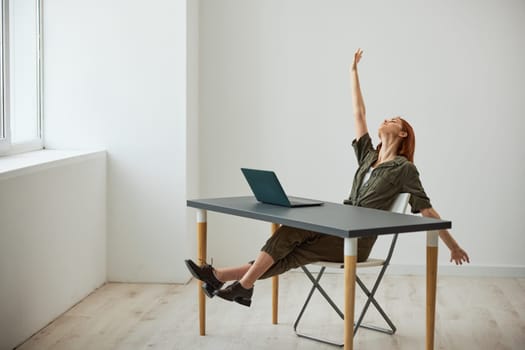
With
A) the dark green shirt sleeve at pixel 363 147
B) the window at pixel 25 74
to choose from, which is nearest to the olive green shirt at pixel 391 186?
the dark green shirt sleeve at pixel 363 147

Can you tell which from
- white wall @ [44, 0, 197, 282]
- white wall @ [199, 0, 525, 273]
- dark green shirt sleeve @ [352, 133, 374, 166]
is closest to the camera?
dark green shirt sleeve @ [352, 133, 374, 166]

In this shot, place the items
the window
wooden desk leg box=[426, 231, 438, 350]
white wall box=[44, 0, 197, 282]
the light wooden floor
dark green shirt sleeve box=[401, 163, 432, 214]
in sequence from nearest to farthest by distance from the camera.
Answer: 1. wooden desk leg box=[426, 231, 438, 350]
2. dark green shirt sleeve box=[401, 163, 432, 214]
3. the light wooden floor
4. the window
5. white wall box=[44, 0, 197, 282]

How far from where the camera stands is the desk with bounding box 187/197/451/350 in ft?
11.1

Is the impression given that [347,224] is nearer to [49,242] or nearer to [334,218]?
[334,218]

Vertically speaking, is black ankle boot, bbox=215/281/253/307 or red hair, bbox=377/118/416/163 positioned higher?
red hair, bbox=377/118/416/163

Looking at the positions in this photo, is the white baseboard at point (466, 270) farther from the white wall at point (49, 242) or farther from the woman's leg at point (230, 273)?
the woman's leg at point (230, 273)

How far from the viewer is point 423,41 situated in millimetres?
5879

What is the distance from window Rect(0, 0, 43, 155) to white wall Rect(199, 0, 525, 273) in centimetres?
115

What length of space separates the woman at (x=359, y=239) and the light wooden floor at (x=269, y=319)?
1.22 feet

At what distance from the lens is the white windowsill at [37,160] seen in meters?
4.16

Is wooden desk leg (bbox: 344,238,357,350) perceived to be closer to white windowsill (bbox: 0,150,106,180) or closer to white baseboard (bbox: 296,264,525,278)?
white windowsill (bbox: 0,150,106,180)

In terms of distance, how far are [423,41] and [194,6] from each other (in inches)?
63.1

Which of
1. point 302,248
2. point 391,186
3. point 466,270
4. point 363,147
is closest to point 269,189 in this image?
point 302,248

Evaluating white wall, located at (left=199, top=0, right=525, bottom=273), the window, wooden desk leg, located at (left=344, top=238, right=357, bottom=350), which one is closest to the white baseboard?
white wall, located at (left=199, top=0, right=525, bottom=273)
